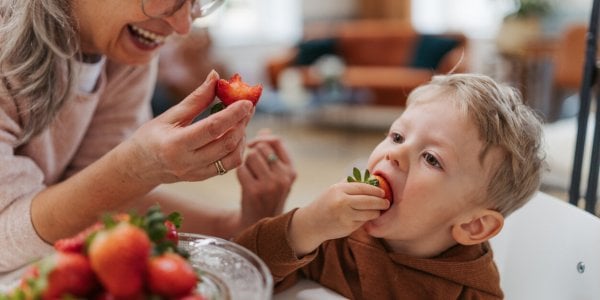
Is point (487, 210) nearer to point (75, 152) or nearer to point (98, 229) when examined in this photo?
point (98, 229)

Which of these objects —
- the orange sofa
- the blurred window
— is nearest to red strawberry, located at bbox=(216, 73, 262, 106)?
the orange sofa

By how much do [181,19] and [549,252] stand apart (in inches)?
38.3

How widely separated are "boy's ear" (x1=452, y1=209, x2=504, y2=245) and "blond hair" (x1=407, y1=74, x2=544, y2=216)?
3 cm

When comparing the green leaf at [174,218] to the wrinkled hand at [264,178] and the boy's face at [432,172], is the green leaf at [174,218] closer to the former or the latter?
the boy's face at [432,172]

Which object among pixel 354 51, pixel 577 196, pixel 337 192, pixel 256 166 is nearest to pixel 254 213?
pixel 256 166

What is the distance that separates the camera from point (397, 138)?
1.22m

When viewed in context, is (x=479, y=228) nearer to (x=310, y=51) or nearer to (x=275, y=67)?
(x=275, y=67)

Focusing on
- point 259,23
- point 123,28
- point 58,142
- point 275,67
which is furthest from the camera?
point 259,23

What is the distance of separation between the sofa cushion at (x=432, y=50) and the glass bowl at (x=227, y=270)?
5.34 metres

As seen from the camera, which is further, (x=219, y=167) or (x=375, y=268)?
(x=375, y=268)

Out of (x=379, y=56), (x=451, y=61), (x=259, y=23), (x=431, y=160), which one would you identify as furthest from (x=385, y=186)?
(x=259, y=23)

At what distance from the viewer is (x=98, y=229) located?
2.23 ft

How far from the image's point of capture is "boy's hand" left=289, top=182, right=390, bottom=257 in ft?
3.40

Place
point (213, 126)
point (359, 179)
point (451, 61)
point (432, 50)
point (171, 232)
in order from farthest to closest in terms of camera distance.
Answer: point (432, 50)
point (451, 61)
point (359, 179)
point (213, 126)
point (171, 232)
